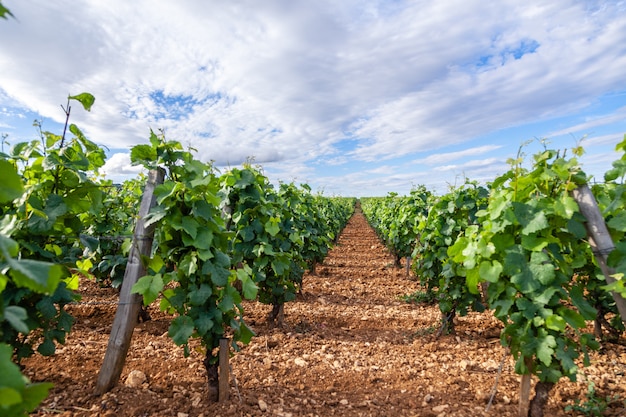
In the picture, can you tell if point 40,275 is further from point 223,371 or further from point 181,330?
point 223,371

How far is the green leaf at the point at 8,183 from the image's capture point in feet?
3.80

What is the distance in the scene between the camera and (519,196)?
8.85 feet

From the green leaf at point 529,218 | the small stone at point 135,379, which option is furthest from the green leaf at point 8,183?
the green leaf at point 529,218

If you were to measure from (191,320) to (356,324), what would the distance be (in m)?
3.32

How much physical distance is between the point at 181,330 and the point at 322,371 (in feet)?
5.71

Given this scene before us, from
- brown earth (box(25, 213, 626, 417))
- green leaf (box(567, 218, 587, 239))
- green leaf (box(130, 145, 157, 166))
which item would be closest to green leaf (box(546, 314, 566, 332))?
green leaf (box(567, 218, 587, 239))

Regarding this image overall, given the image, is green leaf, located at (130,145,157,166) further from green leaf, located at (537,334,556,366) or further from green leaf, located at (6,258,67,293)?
green leaf, located at (537,334,556,366)

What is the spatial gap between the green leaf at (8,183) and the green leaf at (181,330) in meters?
1.65

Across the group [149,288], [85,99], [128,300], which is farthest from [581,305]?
[85,99]

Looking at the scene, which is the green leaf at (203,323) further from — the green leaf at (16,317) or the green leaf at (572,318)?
the green leaf at (572,318)

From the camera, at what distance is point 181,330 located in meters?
2.64

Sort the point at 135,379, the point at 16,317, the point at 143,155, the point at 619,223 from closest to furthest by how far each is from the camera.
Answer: the point at 16,317
the point at 619,223
the point at 143,155
the point at 135,379

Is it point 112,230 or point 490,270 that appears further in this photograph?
point 112,230

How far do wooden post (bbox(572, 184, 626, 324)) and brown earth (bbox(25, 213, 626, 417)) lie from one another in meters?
1.42
